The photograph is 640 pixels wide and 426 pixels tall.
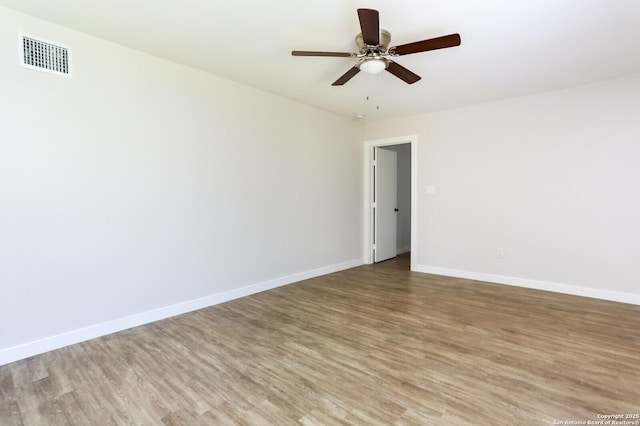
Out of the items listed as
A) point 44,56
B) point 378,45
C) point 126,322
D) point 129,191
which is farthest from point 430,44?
point 126,322

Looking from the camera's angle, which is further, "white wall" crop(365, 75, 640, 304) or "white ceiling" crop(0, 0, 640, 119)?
"white wall" crop(365, 75, 640, 304)

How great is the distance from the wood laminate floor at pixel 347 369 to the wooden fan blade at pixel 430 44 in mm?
2321

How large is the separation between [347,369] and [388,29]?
2.66m

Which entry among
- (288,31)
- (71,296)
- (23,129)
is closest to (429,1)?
(288,31)

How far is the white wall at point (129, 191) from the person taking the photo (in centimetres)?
248

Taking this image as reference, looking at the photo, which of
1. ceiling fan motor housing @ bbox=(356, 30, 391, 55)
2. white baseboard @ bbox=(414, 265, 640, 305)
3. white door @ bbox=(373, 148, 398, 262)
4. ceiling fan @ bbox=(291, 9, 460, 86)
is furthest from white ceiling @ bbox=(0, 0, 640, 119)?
white baseboard @ bbox=(414, 265, 640, 305)

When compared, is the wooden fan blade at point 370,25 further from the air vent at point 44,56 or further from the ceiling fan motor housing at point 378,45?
the air vent at point 44,56

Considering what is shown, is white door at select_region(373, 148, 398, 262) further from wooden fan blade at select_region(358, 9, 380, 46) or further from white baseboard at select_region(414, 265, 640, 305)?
wooden fan blade at select_region(358, 9, 380, 46)

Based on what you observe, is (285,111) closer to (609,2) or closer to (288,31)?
(288,31)

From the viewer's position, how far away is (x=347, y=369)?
7.44ft

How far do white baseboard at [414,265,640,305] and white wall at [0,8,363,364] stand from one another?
7.71ft

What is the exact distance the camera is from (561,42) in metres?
2.80

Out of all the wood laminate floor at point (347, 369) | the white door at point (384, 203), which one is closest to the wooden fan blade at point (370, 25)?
the wood laminate floor at point (347, 369)

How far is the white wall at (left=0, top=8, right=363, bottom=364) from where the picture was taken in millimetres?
2480
